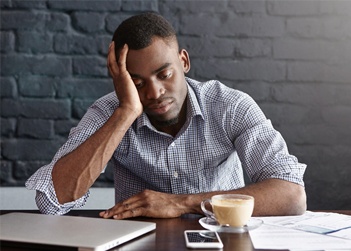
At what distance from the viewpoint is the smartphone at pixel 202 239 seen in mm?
1099

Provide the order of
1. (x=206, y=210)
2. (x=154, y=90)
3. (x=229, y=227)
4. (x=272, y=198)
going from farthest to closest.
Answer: (x=154, y=90), (x=272, y=198), (x=206, y=210), (x=229, y=227)

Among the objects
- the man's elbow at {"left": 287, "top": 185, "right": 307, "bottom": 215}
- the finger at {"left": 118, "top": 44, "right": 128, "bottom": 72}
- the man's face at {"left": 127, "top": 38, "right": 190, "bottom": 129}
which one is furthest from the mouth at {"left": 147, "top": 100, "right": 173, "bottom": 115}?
the man's elbow at {"left": 287, "top": 185, "right": 307, "bottom": 215}

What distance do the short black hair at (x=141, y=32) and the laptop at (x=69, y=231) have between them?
654 mm

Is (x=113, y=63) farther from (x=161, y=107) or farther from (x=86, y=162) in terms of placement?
(x=86, y=162)

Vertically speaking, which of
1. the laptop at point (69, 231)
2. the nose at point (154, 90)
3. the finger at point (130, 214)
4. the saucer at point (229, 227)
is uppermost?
the nose at point (154, 90)

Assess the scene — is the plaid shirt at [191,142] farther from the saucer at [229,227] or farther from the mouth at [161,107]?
the saucer at [229,227]

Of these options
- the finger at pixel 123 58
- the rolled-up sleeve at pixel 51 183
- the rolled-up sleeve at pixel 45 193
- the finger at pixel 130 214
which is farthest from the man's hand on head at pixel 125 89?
the finger at pixel 130 214

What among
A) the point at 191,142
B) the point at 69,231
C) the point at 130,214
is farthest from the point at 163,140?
the point at 69,231

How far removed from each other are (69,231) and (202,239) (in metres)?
0.27

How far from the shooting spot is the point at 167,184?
6.03 ft

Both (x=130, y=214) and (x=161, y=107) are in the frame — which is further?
(x=161, y=107)

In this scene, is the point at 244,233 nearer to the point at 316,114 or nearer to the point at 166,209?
→ the point at 166,209

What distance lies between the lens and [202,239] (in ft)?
3.76

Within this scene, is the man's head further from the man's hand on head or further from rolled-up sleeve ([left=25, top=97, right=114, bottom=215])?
rolled-up sleeve ([left=25, top=97, right=114, bottom=215])
